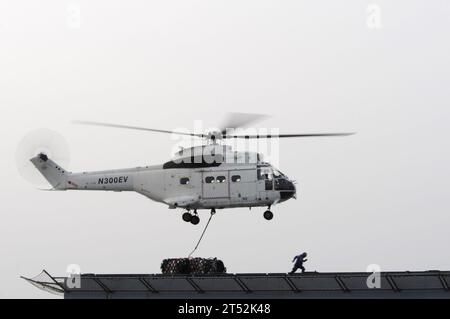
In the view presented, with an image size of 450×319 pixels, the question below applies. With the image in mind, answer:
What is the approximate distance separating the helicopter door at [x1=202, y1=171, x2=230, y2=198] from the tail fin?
8120 millimetres

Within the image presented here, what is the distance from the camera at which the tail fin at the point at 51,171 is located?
209ft

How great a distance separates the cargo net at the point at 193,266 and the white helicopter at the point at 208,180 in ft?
14.8

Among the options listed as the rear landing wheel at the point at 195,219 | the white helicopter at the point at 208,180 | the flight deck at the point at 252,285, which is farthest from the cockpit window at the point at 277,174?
the flight deck at the point at 252,285

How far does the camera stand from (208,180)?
6016cm

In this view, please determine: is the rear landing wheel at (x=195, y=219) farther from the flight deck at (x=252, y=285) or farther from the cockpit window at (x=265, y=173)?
the flight deck at (x=252, y=285)

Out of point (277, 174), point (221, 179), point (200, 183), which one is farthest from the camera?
point (200, 183)

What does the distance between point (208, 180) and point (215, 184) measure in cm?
43

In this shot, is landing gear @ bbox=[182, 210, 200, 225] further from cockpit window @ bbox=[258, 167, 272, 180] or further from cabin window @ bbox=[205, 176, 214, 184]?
cockpit window @ bbox=[258, 167, 272, 180]

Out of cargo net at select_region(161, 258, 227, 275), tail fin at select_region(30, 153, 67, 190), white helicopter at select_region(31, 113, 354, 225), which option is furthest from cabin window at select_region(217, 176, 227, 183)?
tail fin at select_region(30, 153, 67, 190)

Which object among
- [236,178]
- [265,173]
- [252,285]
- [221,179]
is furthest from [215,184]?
[252,285]

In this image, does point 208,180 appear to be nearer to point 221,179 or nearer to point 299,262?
point 221,179
